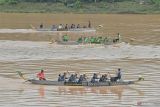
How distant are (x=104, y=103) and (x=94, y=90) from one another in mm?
4333

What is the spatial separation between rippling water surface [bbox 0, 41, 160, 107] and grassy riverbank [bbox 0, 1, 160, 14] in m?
49.7

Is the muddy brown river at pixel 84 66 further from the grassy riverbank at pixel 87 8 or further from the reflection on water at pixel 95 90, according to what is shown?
the grassy riverbank at pixel 87 8

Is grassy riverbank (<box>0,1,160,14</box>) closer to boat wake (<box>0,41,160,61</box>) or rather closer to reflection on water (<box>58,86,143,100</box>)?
boat wake (<box>0,41,160,61</box>)

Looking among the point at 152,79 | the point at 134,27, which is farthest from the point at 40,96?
the point at 134,27

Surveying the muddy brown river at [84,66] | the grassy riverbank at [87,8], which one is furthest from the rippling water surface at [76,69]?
the grassy riverbank at [87,8]

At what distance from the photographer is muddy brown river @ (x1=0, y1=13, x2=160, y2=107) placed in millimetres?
32969

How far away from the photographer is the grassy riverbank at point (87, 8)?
114 meters

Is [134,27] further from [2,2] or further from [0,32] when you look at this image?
[2,2]

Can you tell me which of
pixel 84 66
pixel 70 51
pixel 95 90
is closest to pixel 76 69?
pixel 84 66

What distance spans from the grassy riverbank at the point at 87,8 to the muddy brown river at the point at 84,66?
91.9 ft

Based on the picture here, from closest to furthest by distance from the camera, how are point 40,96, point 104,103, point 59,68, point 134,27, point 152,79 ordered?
point 104,103
point 40,96
point 152,79
point 59,68
point 134,27

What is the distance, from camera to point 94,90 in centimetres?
3628

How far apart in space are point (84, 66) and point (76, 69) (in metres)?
1.73

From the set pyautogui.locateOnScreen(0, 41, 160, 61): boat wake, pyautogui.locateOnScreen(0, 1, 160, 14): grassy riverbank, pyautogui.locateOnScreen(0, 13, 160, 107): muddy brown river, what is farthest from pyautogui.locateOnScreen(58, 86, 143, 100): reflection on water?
pyautogui.locateOnScreen(0, 1, 160, 14): grassy riverbank
